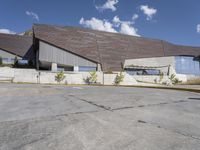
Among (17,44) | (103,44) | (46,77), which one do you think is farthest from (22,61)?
(46,77)

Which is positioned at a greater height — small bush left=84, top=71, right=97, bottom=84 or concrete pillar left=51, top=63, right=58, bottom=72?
concrete pillar left=51, top=63, right=58, bottom=72

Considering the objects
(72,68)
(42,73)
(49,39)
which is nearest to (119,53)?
(72,68)

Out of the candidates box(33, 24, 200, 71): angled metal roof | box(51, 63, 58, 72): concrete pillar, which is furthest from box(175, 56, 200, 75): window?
box(51, 63, 58, 72): concrete pillar

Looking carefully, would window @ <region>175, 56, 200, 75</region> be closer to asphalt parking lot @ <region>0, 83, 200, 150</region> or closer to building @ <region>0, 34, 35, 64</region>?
building @ <region>0, 34, 35, 64</region>

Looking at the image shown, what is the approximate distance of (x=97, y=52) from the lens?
34.6m

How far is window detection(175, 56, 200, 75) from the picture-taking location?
45250 millimetres

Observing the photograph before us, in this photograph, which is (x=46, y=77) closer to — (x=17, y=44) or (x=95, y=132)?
(x=17, y=44)

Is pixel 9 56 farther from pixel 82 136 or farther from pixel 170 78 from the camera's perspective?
pixel 82 136

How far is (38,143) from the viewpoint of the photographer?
3.47m

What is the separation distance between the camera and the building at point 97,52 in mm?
31188

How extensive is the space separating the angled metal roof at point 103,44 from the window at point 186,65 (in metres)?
2.87

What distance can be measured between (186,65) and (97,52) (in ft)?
85.8

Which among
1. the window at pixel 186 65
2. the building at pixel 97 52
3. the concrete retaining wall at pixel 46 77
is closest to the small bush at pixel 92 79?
the concrete retaining wall at pixel 46 77

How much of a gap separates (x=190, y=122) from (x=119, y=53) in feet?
107
